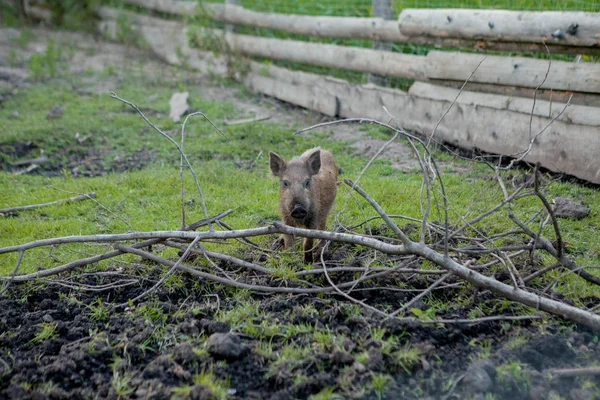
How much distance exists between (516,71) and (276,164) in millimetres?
3360

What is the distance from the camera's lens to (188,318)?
13.6 feet

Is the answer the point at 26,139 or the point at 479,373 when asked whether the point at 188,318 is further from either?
the point at 26,139

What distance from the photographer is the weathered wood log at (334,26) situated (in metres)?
7.45

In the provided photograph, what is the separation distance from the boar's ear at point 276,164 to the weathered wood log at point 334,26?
3.40m

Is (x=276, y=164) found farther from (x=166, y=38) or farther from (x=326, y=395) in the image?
(x=166, y=38)

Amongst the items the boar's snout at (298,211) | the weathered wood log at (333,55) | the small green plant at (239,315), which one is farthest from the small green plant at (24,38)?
the small green plant at (239,315)

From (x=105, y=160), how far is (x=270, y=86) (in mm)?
3783

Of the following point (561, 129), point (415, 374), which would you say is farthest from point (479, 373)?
point (561, 129)

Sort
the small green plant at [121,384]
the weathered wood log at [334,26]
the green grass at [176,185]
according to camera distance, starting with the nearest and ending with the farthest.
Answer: the small green plant at [121,384] → the green grass at [176,185] → the weathered wood log at [334,26]

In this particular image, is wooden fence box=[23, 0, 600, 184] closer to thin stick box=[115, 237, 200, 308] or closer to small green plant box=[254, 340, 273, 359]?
small green plant box=[254, 340, 273, 359]

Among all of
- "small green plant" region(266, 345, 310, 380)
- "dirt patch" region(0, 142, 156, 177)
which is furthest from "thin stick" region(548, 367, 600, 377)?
"dirt patch" region(0, 142, 156, 177)

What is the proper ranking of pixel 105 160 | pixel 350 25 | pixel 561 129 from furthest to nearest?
pixel 350 25 < pixel 105 160 < pixel 561 129

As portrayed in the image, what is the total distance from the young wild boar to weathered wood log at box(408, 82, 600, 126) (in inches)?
75.8

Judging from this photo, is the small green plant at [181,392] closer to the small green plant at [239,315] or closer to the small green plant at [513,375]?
the small green plant at [239,315]
